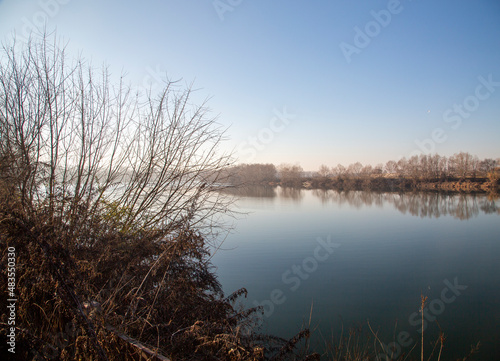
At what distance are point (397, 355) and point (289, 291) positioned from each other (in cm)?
288

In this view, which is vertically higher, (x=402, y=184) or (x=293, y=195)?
(x=402, y=184)

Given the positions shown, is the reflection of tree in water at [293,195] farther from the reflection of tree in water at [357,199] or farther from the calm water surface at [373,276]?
the calm water surface at [373,276]

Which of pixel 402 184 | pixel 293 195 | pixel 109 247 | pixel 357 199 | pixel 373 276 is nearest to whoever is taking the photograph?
pixel 109 247

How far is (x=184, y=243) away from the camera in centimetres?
347

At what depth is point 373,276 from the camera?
7.91 m

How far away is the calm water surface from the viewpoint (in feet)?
18.1

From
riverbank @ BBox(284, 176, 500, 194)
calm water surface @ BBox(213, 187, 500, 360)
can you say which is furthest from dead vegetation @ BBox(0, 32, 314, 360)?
riverbank @ BBox(284, 176, 500, 194)

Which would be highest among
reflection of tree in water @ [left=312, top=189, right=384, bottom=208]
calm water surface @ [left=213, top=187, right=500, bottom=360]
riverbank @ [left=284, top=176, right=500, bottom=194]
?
riverbank @ [left=284, top=176, right=500, bottom=194]

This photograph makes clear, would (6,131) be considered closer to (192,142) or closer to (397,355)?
(192,142)

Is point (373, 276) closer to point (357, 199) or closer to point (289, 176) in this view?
point (357, 199)

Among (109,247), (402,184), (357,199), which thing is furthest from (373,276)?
(402,184)

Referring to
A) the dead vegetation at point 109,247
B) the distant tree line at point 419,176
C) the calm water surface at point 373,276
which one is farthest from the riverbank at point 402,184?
the dead vegetation at point 109,247

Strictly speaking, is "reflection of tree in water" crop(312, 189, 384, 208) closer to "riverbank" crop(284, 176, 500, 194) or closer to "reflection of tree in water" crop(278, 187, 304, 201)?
"reflection of tree in water" crop(278, 187, 304, 201)

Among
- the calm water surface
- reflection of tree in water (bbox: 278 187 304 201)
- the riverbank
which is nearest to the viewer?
the calm water surface
